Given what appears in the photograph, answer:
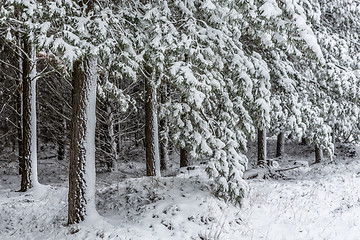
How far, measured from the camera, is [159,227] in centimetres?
636

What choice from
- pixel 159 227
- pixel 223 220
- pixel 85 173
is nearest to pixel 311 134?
pixel 223 220

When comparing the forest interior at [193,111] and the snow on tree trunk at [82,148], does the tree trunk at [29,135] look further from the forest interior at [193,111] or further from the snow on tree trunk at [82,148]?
the snow on tree trunk at [82,148]

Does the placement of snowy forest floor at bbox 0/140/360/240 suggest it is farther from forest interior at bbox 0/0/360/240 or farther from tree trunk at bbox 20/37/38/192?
tree trunk at bbox 20/37/38/192

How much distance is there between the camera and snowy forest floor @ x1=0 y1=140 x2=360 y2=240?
639 centimetres

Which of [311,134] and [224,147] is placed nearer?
[224,147]

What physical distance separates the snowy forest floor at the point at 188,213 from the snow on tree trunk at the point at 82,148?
41cm

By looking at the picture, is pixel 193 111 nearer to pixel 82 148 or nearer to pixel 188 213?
pixel 188 213

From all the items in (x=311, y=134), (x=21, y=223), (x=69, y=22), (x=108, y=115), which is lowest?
(x=21, y=223)

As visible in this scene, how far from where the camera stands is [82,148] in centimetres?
682

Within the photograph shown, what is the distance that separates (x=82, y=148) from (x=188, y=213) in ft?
9.48

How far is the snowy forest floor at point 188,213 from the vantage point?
639 centimetres

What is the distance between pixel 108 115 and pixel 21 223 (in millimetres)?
8537

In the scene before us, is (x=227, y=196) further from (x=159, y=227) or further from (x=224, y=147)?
(x=159, y=227)

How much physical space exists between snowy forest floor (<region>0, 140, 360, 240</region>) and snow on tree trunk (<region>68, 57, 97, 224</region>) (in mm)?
412
